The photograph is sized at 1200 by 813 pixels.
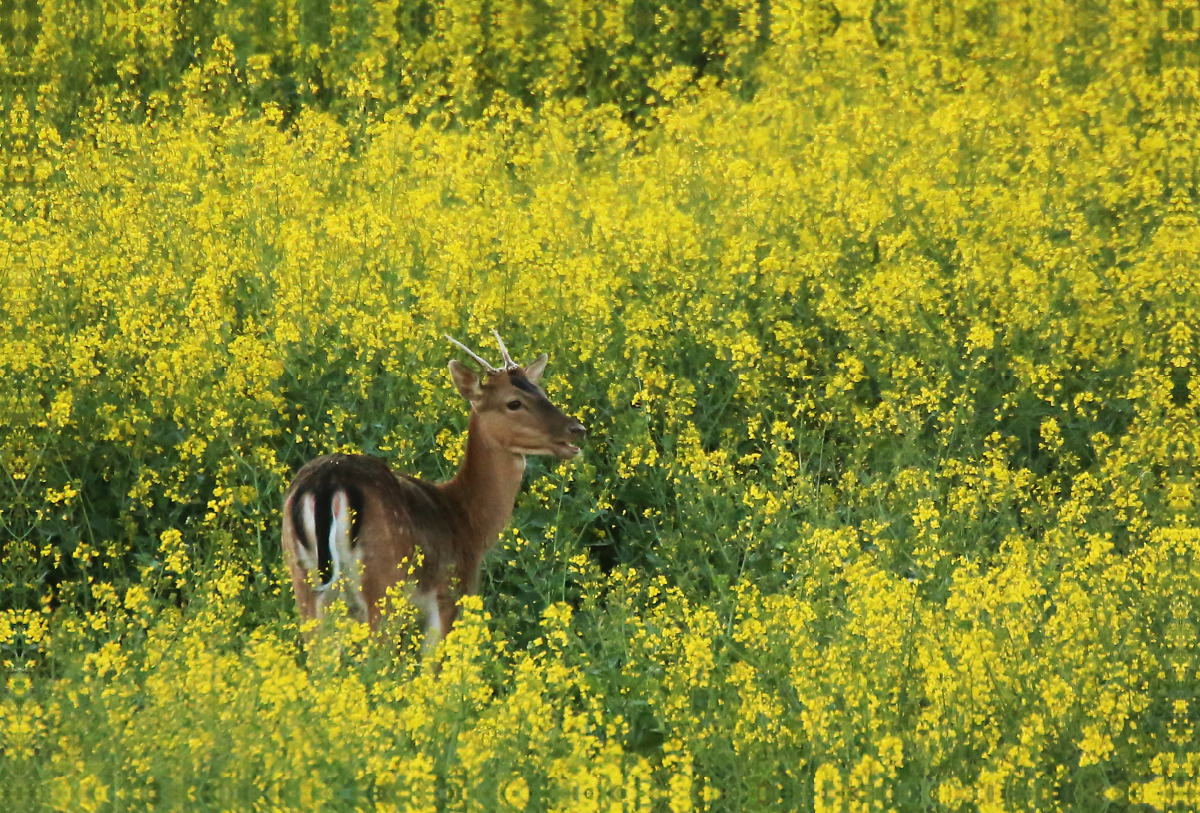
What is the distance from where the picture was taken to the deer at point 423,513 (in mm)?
6043

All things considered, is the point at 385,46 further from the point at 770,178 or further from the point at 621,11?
the point at 770,178

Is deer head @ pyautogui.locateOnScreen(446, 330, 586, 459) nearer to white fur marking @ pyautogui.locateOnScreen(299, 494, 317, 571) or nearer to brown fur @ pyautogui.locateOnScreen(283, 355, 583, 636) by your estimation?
brown fur @ pyautogui.locateOnScreen(283, 355, 583, 636)

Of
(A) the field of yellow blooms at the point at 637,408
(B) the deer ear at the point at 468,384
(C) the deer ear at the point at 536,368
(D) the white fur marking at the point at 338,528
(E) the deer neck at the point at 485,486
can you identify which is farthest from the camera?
(C) the deer ear at the point at 536,368

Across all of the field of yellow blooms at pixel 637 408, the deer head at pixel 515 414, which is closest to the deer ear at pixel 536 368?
the deer head at pixel 515 414

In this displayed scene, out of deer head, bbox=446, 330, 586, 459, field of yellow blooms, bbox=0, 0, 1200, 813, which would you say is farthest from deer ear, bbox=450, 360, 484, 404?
field of yellow blooms, bbox=0, 0, 1200, 813

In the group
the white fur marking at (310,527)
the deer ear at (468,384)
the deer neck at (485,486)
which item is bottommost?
the deer neck at (485,486)

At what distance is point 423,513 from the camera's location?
21.1 feet

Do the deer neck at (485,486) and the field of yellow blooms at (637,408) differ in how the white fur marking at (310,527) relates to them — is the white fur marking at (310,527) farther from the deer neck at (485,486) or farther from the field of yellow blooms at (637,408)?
the deer neck at (485,486)

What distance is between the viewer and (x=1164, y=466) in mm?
7711

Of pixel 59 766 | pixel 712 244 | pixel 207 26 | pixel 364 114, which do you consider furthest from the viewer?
pixel 207 26

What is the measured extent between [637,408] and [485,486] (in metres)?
1.36

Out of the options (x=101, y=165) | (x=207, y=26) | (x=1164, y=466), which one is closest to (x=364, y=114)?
(x=207, y=26)

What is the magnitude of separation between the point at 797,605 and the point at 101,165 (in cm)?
614

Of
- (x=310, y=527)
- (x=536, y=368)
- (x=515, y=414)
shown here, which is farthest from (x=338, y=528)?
(x=536, y=368)
